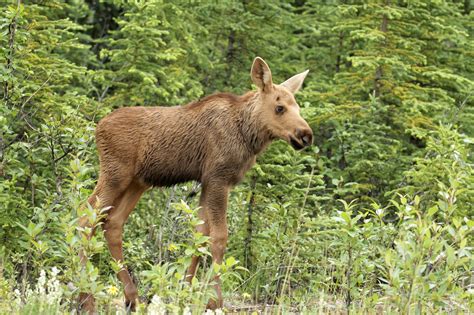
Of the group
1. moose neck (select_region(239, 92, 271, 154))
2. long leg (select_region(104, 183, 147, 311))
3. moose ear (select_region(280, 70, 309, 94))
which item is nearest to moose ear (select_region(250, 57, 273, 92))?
moose neck (select_region(239, 92, 271, 154))

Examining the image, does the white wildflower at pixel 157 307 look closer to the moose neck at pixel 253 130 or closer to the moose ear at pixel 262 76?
Result: the moose neck at pixel 253 130

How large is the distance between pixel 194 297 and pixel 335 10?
10.0 meters

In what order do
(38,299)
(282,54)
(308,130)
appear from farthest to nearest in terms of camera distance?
(282,54), (308,130), (38,299)

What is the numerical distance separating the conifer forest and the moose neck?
692mm

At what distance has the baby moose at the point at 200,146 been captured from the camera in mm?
8422

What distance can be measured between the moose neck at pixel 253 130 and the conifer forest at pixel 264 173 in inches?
27.2

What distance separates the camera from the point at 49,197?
9.41 meters

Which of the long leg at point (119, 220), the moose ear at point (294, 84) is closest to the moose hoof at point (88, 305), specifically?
the long leg at point (119, 220)

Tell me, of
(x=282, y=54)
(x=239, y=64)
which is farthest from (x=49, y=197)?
(x=282, y=54)

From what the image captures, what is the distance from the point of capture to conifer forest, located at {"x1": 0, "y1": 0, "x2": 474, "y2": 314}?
7.06 meters

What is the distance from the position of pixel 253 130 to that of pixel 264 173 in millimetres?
2326

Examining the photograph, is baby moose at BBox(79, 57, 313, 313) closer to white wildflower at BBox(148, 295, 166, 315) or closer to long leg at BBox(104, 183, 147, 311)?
long leg at BBox(104, 183, 147, 311)

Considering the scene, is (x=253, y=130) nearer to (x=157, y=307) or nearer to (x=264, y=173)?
(x=264, y=173)

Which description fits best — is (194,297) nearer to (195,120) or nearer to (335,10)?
(195,120)
